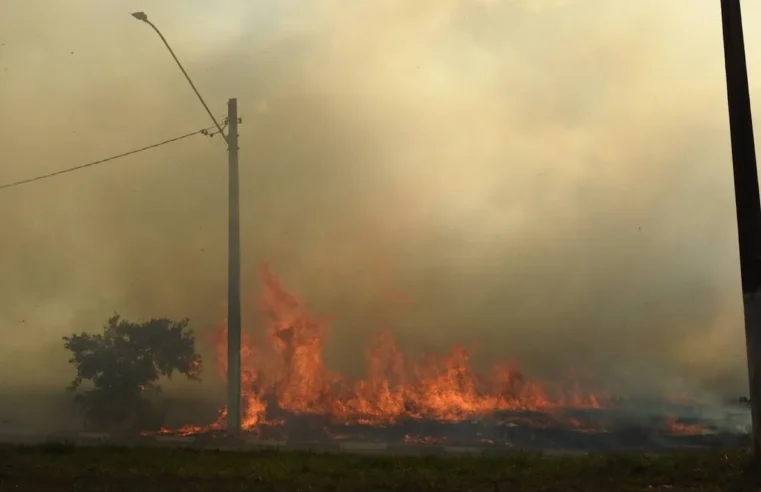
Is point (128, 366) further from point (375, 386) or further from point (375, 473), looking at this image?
point (375, 473)

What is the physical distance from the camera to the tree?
1995cm

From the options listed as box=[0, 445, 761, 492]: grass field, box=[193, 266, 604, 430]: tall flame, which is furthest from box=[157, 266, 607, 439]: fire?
box=[0, 445, 761, 492]: grass field

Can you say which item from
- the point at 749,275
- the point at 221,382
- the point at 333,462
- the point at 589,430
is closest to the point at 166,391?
the point at 221,382

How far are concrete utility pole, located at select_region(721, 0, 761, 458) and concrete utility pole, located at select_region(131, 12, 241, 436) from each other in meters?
11.2

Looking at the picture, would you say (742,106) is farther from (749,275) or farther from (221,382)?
(221,382)

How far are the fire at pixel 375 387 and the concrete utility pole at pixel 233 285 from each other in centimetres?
230

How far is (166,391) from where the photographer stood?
20.6 metres

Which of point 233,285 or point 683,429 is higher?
point 233,285

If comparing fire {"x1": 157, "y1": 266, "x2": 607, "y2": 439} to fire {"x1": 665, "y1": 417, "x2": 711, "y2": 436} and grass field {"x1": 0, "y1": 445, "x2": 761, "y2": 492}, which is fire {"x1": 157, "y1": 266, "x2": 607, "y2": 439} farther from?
grass field {"x1": 0, "y1": 445, "x2": 761, "y2": 492}

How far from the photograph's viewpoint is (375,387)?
20.7 meters

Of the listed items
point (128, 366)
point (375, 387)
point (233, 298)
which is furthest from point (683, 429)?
point (128, 366)

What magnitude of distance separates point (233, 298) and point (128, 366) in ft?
16.1

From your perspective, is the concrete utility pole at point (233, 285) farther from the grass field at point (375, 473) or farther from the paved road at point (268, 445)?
the grass field at point (375, 473)

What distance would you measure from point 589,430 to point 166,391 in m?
11.8
